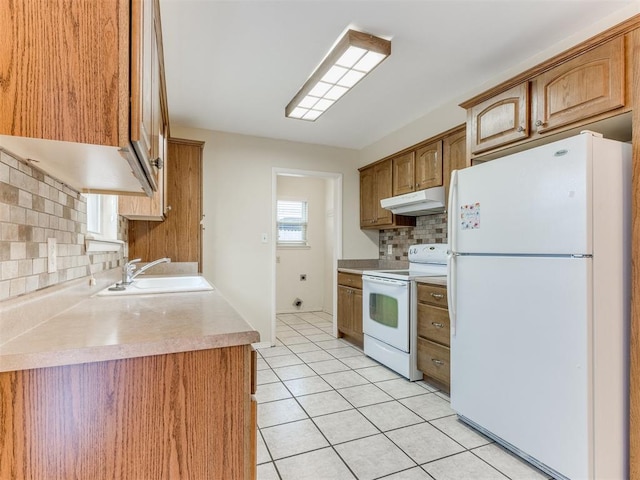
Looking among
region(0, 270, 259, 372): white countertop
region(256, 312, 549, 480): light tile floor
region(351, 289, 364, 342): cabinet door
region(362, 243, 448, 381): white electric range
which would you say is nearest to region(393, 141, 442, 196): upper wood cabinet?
region(362, 243, 448, 381): white electric range

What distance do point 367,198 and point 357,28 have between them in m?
2.36

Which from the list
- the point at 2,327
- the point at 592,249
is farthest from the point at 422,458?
the point at 2,327

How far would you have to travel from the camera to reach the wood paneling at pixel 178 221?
3.03 metres

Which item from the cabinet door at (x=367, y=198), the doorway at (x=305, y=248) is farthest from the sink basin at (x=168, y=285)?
the doorway at (x=305, y=248)

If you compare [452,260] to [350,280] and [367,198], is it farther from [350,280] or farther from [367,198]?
[367,198]

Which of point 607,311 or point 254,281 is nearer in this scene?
point 607,311

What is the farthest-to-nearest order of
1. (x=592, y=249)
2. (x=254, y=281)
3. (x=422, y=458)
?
(x=254, y=281), (x=422, y=458), (x=592, y=249)

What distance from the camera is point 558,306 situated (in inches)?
61.6

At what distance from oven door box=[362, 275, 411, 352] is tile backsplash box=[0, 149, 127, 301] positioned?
229 cm

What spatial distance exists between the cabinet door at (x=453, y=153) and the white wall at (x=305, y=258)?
2829 millimetres

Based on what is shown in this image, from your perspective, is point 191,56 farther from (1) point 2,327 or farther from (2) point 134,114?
(1) point 2,327

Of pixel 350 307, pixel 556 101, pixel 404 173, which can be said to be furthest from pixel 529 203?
pixel 350 307

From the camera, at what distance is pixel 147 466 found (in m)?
0.80

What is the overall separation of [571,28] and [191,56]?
7.96 ft
